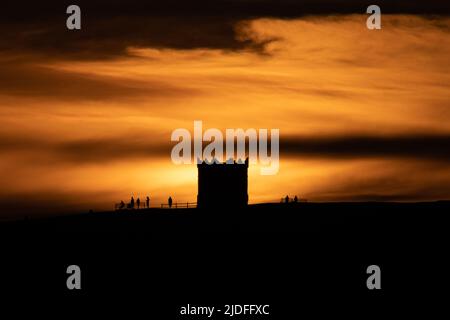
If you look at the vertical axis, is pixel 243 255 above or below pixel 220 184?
below

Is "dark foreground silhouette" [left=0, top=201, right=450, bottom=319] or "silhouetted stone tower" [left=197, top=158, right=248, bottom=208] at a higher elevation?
"silhouetted stone tower" [left=197, top=158, right=248, bottom=208]

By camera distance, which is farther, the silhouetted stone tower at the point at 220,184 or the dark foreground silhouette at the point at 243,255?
the silhouetted stone tower at the point at 220,184

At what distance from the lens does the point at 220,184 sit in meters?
131

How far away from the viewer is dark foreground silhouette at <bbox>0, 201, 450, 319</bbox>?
337 ft

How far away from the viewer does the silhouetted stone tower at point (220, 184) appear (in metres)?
131

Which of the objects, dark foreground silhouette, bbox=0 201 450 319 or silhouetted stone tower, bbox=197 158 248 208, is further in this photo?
silhouetted stone tower, bbox=197 158 248 208

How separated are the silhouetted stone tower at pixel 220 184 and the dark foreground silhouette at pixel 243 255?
1.67 m

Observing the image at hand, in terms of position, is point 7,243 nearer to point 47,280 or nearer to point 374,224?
point 47,280

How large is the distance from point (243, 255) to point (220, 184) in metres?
19.5

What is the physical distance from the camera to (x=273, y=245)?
115m

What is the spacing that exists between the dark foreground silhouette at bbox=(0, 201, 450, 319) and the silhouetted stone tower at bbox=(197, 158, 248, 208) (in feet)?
5.48
